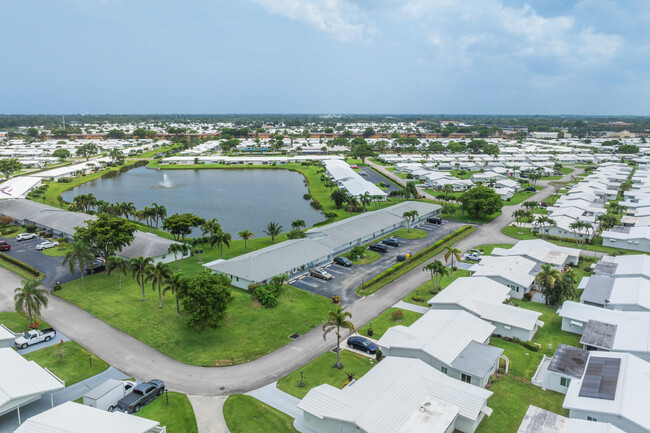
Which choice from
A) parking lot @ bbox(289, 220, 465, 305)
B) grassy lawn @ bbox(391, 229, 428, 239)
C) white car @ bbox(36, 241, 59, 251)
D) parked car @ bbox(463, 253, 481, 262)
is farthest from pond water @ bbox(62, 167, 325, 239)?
parked car @ bbox(463, 253, 481, 262)

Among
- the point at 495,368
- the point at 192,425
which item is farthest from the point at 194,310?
the point at 495,368

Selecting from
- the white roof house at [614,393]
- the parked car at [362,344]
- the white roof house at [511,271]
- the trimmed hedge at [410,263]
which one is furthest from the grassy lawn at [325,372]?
the white roof house at [511,271]

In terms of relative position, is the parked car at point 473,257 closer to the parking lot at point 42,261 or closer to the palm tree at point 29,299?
the palm tree at point 29,299

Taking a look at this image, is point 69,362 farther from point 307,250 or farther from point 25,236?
point 25,236

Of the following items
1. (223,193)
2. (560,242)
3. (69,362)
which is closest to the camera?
(69,362)

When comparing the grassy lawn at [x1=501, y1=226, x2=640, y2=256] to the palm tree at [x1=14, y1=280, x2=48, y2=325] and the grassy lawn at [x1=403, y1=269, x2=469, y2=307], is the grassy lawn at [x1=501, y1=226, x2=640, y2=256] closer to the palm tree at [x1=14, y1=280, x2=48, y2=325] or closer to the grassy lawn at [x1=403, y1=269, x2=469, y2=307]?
the grassy lawn at [x1=403, y1=269, x2=469, y2=307]

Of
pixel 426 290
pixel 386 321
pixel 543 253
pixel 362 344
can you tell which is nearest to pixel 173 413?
pixel 362 344
